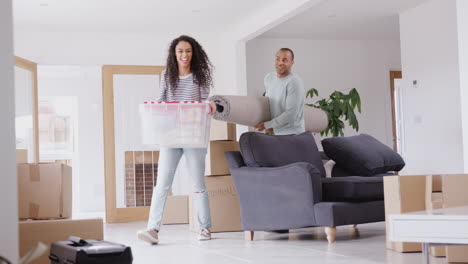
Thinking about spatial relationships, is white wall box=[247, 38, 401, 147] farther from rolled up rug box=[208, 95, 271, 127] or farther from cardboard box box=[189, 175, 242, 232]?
rolled up rug box=[208, 95, 271, 127]

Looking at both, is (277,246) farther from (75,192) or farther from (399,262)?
(75,192)

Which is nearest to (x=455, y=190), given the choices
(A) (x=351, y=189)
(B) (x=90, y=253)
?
(A) (x=351, y=189)

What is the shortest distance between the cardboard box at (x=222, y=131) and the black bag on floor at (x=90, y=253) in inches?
119

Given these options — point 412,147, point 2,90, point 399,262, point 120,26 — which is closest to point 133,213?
point 120,26

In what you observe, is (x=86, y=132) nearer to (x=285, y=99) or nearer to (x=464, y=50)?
(x=285, y=99)

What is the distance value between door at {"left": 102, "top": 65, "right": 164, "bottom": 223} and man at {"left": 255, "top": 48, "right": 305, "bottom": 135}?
3385mm

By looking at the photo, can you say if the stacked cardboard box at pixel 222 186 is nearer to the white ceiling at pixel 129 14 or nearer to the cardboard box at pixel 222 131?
the cardboard box at pixel 222 131

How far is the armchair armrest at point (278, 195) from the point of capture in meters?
4.30

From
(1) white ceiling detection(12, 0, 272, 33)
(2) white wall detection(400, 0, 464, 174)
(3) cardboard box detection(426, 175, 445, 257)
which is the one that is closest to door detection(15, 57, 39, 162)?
(1) white ceiling detection(12, 0, 272, 33)

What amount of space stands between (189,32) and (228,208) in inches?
148

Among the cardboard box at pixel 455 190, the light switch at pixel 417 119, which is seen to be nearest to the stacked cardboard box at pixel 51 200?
the cardboard box at pixel 455 190

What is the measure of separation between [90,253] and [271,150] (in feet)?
8.75

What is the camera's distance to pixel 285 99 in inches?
191

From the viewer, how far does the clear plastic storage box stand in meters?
4.21
